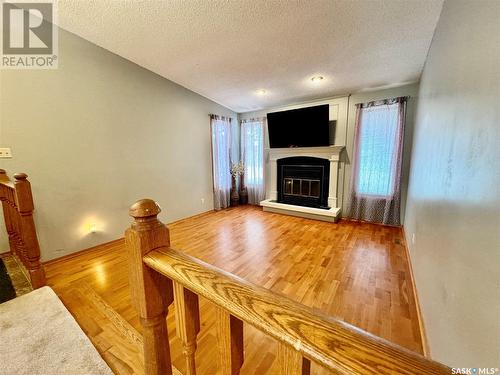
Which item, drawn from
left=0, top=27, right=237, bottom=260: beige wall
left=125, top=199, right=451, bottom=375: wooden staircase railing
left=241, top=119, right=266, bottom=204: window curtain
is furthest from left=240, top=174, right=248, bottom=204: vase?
left=125, top=199, right=451, bottom=375: wooden staircase railing

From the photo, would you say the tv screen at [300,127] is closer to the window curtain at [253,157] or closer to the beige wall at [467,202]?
the window curtain at [253,157]

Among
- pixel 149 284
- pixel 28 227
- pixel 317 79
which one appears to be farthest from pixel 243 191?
pixel 149 284

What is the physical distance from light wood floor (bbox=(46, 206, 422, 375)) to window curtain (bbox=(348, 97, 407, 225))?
0.36 m

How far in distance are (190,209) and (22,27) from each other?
125 inches

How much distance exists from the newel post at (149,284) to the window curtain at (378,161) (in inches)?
153

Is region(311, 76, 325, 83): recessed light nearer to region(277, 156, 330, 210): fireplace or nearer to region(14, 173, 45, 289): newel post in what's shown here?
region(277, 156, 330, 210): fireplace

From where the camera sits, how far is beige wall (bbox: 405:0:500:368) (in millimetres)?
664

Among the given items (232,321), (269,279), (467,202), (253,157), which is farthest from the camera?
(253,157)

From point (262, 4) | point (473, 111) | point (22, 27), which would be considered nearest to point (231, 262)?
point (473, 111)

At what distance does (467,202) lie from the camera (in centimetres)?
87

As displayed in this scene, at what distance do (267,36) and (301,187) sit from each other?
2908 mm

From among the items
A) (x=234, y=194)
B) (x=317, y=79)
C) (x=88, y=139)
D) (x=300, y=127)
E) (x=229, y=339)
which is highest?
(x=317, y=79)

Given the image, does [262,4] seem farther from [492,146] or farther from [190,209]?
[190,209]

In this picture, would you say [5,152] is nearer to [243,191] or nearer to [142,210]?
[142,210]
